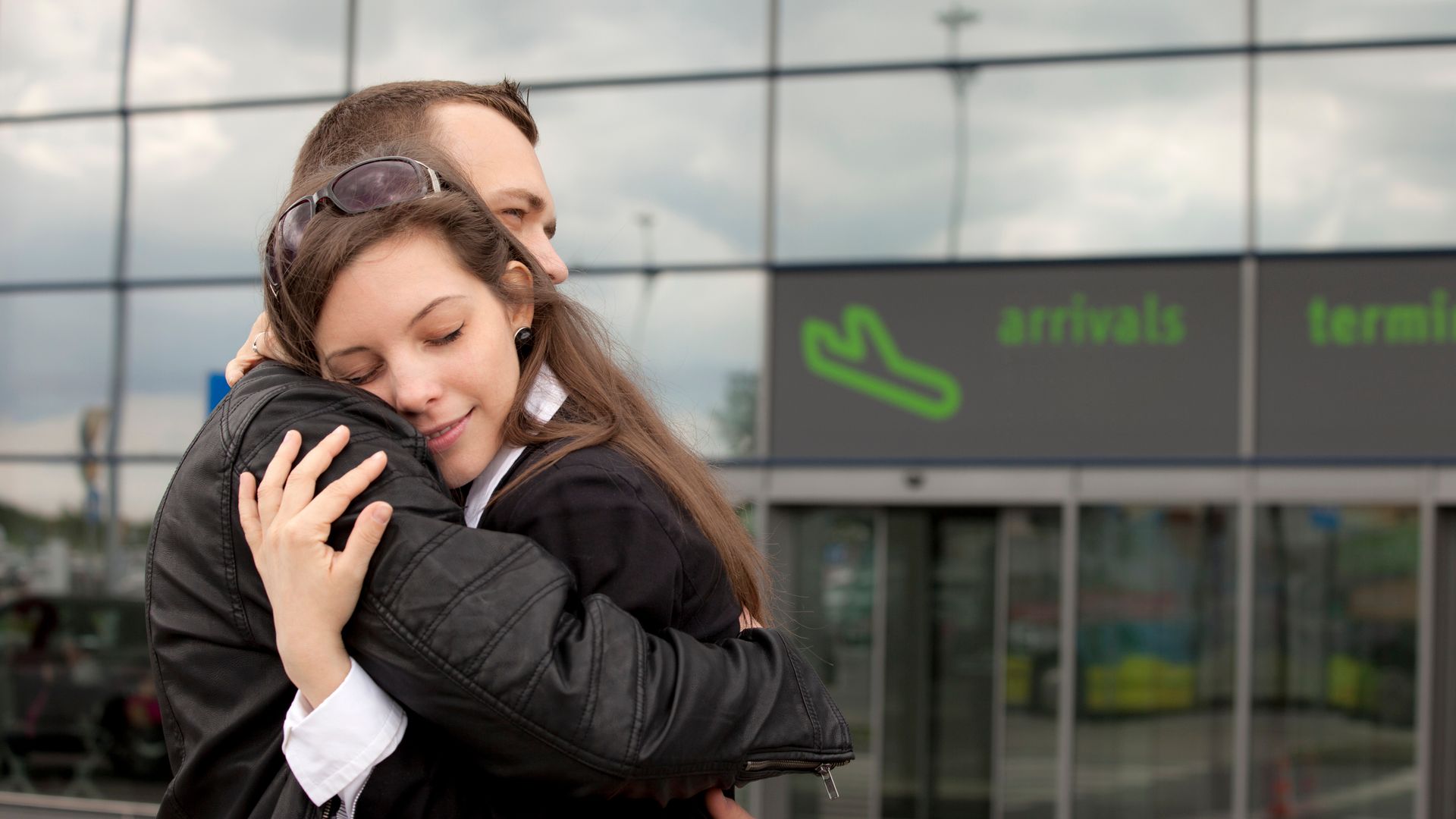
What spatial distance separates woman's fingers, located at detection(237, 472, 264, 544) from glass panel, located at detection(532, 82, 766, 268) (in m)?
6.75

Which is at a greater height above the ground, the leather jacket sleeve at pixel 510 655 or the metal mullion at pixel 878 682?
the leather jacket sleeve at pixel 510 655

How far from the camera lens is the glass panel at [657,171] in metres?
8.07

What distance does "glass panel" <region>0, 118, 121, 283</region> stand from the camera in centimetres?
947

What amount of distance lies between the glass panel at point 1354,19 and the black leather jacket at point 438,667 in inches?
289

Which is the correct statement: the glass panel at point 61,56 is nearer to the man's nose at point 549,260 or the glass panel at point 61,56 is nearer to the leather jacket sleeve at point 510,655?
the man's nose at point 549,260

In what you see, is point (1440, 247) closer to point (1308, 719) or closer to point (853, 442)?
point (1308, 719)

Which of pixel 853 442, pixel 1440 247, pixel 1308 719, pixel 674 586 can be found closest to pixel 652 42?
pixel 853 442

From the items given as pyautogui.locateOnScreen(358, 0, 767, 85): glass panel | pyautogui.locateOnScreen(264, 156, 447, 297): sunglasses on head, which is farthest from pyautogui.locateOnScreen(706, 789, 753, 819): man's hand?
pyautogui.locateOnScreen(358, 0, 767, 85): glass panel

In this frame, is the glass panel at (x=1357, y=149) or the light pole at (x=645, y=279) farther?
the light pole at (x=645, y=279)

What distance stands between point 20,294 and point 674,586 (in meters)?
9.93

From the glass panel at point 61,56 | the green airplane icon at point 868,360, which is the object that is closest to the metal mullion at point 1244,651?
the green airplane icon at point 868,360

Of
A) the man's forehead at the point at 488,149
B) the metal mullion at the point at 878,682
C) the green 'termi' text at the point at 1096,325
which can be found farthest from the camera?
the metal mullion at the point at 878,682

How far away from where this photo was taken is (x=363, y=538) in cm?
118

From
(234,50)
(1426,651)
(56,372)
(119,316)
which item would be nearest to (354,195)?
(1426,651)
